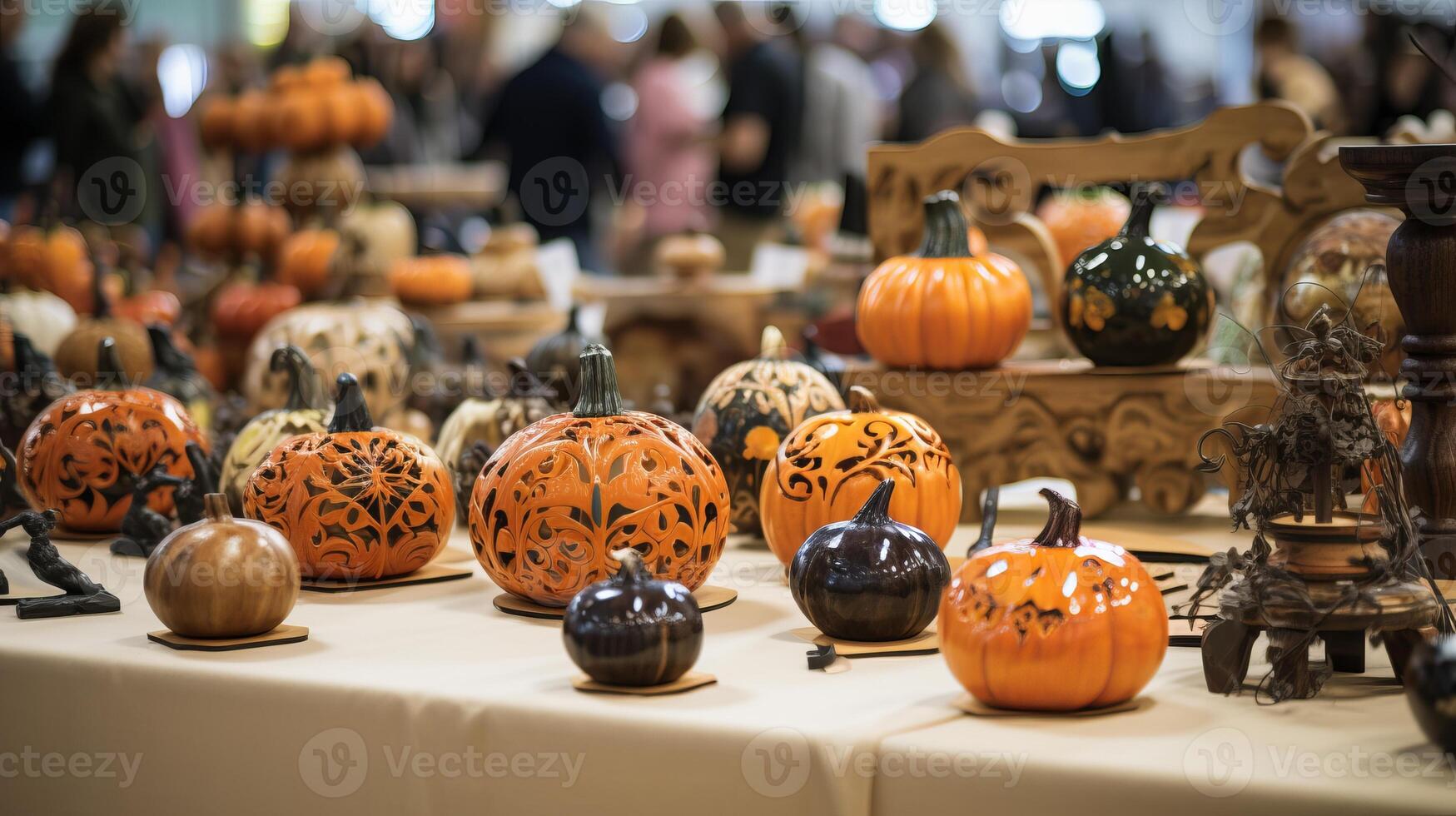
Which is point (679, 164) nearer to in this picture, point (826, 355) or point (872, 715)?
point (826, 355)

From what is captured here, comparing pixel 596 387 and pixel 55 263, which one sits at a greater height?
pixel 55 263

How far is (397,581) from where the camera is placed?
8.05 ft

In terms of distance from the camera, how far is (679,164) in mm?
7559

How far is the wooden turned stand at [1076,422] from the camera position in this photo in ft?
9.44

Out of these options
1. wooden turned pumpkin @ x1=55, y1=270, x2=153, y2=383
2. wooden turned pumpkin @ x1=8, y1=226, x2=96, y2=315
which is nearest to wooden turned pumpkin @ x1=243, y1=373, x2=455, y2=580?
wooden turned pumpkin @ x1=55, y1=270, x2=153, y2=383

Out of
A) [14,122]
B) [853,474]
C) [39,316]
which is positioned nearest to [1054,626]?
[853,474]

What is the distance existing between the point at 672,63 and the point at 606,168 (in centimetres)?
69

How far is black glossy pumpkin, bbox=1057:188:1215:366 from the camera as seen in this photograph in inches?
110

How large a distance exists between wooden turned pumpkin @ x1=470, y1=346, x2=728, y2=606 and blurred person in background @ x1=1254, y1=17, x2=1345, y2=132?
453 cm

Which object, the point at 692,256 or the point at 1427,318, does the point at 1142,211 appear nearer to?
the point at 1427,318

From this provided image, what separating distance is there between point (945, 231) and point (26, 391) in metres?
1.93

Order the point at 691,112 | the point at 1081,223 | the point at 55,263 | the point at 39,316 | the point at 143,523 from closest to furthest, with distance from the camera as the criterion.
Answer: the point at 143,523
the point at 39,316
the point at 1081,223
the point at 55,263
the point at 691,112

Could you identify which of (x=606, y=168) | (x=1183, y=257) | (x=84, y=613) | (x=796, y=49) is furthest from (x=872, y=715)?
(x=796, y=49)

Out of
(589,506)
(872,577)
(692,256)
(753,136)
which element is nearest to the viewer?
(872,577)
